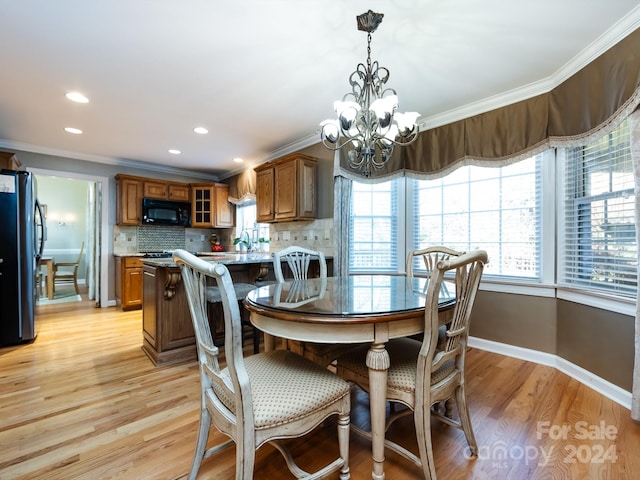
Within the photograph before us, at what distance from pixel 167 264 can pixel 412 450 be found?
7.18 feet

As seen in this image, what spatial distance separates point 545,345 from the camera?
101 inches

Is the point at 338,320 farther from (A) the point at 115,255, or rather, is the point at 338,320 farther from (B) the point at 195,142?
(A) the point at 115,255

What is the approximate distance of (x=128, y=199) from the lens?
485cm

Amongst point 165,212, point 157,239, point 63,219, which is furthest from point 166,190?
point 63,219

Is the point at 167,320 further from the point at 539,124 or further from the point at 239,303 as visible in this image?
the point at 539,124

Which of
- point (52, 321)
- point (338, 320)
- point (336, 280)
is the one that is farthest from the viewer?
point (52, 321)

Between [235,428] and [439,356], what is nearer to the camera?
[235,428]

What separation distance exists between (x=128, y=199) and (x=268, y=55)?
3.89 meters

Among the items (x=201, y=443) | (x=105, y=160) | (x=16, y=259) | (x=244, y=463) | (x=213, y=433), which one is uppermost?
(x=105, y=160)

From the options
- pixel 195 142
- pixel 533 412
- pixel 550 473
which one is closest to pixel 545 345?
pixel 533 412

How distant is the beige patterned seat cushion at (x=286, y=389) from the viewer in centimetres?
108

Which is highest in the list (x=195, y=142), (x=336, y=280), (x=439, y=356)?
(x=195, y=142)

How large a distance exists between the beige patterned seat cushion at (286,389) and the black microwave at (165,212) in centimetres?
447

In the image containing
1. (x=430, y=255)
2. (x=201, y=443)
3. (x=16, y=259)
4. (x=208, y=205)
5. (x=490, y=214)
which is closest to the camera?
(x=201, y=443)
